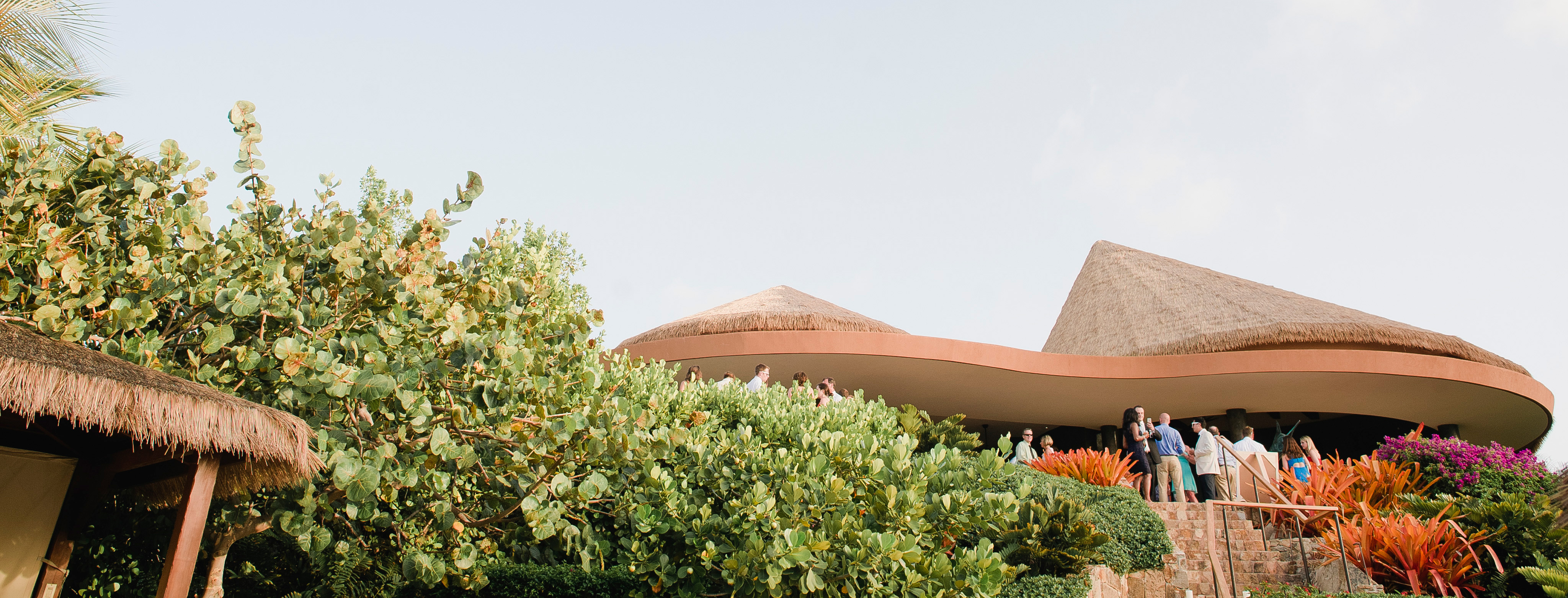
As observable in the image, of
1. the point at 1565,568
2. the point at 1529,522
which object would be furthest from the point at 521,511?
the point at 1529,522

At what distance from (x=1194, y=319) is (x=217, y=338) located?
14940 millimetres

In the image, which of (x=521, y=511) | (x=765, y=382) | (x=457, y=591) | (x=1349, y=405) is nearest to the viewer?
(x=521, y=511)

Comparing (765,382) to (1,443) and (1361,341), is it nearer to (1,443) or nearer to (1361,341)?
(1,443)

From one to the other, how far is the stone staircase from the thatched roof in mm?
6830

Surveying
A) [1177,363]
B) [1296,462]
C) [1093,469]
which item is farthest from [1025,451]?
[1296,462]

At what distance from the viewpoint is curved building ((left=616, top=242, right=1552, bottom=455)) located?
12.6 m

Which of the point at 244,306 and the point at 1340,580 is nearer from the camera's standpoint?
the point at 244,306

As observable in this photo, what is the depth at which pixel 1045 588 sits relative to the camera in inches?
259

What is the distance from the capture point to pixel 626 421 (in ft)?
13.6

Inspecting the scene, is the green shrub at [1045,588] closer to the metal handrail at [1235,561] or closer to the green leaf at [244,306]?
the metal handrail at [1235,561]

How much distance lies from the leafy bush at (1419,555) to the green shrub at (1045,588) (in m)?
2.52

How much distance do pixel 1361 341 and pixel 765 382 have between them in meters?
10.0

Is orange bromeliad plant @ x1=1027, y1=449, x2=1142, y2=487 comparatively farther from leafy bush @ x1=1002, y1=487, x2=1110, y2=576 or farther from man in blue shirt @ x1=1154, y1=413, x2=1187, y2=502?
leafy bush @ x1=1002, y1=487, x2=1110, y2=576

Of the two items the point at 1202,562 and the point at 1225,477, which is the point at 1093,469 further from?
the point at 1202,562
